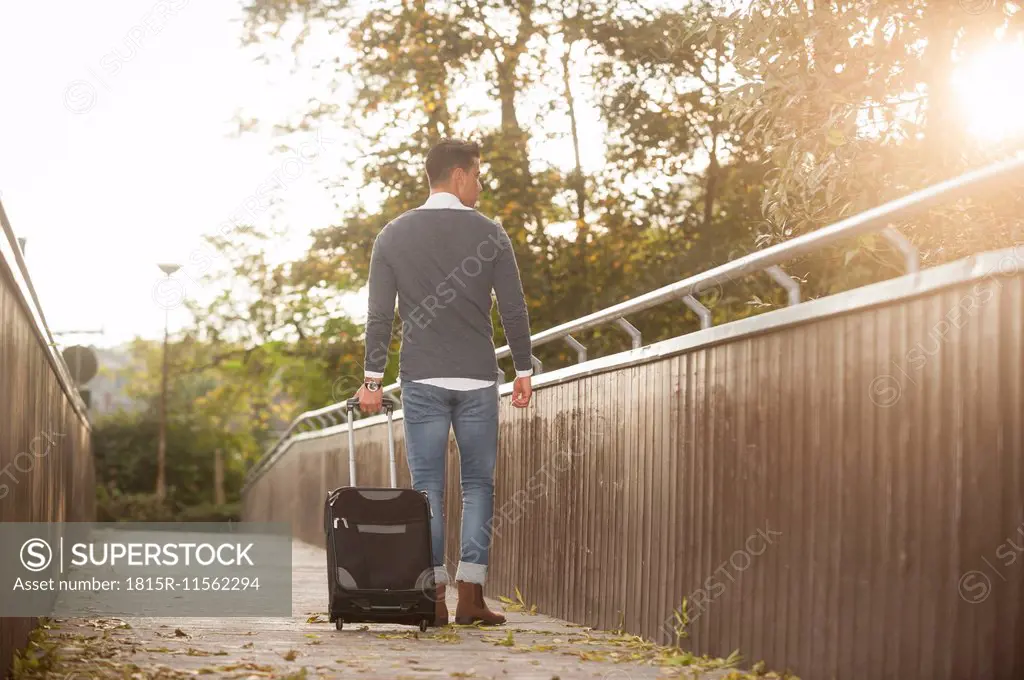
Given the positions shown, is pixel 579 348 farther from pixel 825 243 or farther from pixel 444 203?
pixel 825 243

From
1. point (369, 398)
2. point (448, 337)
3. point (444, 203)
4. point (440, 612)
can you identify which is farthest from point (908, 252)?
point (440, 612)

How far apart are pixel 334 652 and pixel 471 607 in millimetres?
1209

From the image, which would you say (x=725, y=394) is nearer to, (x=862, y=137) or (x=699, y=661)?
(x=699, y=661)

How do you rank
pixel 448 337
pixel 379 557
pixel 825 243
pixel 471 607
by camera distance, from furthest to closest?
1. pixel 471 607
2. pixel 448 337
3. pixel 379 557
4. pixel 825 243

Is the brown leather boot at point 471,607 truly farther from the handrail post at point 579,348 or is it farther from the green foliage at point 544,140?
the green foliage at point 544,140

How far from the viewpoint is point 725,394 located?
5.59 m

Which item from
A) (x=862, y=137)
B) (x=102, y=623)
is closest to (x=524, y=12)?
(x=862, y=137)

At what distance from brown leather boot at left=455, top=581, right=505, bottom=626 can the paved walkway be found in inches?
4.5

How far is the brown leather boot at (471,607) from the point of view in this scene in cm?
675

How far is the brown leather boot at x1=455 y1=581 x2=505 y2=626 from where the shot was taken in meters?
6.75

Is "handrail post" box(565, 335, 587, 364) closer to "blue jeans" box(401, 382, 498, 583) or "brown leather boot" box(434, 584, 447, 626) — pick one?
"blue jeans" box(401, 382, 498, 583)

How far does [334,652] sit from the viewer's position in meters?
5.66

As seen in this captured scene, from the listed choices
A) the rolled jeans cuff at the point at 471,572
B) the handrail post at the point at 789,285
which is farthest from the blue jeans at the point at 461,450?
the handrail post at the point at 789,285

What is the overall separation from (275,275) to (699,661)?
19.2m
